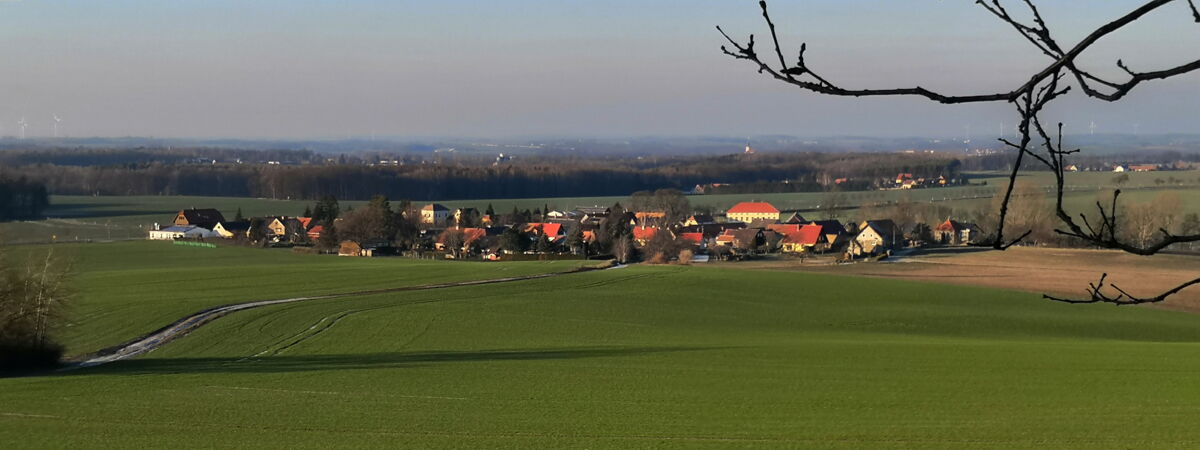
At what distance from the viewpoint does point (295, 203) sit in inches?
4862

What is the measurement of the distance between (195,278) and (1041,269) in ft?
137

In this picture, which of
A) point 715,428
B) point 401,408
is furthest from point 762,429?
point 401,408

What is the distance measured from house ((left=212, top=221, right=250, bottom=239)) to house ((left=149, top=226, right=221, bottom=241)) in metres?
0.58

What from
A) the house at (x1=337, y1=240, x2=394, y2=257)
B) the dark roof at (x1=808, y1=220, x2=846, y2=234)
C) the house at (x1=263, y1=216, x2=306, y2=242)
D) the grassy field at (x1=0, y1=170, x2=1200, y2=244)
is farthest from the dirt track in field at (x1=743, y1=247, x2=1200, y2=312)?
the house at (x1=263, y1=216, x2=306, y2=242)

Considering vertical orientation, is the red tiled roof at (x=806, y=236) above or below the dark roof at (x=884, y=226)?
below

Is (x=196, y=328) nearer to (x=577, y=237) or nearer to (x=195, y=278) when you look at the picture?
(x=195, y=278)

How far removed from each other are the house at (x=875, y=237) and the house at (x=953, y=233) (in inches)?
123

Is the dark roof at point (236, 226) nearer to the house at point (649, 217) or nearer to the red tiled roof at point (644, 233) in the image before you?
the house at point (649, 217)

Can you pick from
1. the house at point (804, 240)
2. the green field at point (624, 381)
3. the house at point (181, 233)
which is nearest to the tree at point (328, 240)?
the house at point (181, 233)

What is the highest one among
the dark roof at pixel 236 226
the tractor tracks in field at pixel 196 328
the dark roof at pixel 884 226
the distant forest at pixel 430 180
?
the distant forest at pixel 430 180

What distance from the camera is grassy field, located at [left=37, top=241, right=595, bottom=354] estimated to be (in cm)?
3434

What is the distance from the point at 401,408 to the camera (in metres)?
18.8

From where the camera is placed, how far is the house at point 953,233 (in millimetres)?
79125

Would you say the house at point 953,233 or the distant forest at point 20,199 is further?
the distant forest at point 20,199
